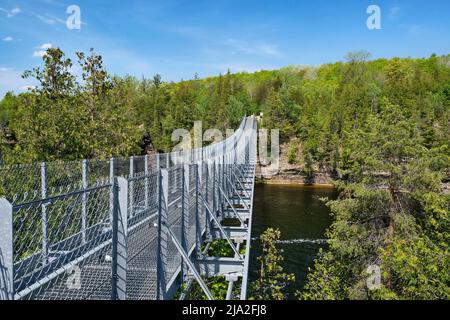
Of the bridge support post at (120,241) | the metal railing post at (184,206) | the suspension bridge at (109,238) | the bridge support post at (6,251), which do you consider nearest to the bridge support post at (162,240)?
the suspension bridge at (109,238)

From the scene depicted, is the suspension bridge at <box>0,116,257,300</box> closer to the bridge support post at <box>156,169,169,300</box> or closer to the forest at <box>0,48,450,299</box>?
the bridge support post at <box>156,169,169,300</box>

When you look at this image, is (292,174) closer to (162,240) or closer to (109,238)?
(162,240)

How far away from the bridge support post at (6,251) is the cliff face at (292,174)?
42599 millimetres

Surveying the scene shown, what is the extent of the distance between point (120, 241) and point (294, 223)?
21131mm

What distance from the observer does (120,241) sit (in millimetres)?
2617

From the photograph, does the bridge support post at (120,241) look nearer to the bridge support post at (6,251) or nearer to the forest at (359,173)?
the bridge support post at (6,251)

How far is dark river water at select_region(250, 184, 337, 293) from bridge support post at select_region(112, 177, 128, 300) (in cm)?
1236

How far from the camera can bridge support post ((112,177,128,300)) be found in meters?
2.58

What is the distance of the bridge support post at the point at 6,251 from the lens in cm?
171

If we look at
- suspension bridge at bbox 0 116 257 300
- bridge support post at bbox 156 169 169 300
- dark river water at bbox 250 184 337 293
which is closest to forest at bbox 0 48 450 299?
dark river water at bbox 250 184 337 293

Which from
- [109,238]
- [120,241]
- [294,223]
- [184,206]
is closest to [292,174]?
[294,223]

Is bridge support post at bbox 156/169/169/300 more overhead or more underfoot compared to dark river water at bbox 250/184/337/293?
more overhead

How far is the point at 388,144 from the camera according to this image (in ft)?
52.2
